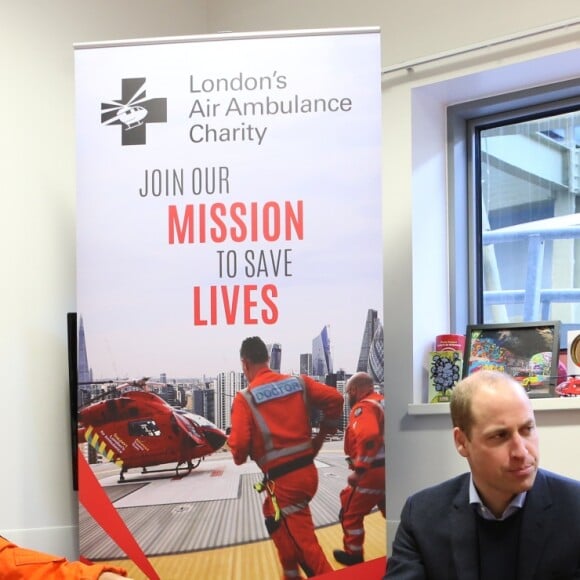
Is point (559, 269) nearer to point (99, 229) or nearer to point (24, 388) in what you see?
point (99, 229)

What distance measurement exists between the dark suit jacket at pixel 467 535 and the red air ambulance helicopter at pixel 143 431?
2.86 ft

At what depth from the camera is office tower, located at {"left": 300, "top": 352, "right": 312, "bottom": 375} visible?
112 inches

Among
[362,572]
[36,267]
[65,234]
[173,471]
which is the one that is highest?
[65,234]

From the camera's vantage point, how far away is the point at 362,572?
2.78 metres

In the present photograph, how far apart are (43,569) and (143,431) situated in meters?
0.80

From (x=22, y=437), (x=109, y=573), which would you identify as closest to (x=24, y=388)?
(x=22, y=437)

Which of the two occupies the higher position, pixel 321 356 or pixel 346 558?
pixel 321 356

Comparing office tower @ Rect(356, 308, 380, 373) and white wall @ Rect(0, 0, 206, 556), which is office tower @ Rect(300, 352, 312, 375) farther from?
white wall @ Rect(0, 0, 206, 556)

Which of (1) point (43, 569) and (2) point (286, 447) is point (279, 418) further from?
(1) point (43, 569)

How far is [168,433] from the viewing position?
289 centimetres

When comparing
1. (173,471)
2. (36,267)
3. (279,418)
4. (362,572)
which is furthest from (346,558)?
(36,267)

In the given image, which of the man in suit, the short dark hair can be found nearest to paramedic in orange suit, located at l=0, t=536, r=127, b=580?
the man in suit

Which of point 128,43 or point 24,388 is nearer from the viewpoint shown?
point 128,43

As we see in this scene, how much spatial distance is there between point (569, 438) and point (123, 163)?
1587mm
